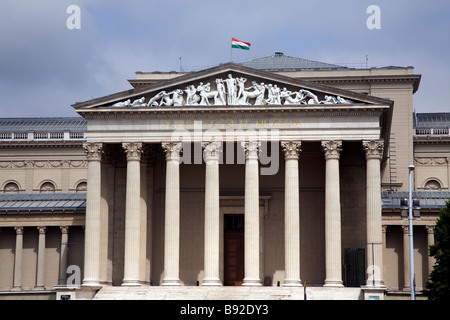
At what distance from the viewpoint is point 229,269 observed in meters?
86.4

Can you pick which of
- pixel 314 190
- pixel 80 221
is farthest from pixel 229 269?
pixel 80 221

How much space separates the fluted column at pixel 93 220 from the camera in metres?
79.1

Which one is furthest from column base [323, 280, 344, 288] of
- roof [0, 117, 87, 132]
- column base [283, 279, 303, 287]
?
roof [0, 117, 87, 132]

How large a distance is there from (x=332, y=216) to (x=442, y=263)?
12.2 metres

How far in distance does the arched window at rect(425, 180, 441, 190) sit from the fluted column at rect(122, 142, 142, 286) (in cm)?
4425

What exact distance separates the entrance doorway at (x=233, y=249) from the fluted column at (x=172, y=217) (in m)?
8.22

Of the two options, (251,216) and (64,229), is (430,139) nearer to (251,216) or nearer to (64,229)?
(251,216)

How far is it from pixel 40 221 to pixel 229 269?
21.7 meters

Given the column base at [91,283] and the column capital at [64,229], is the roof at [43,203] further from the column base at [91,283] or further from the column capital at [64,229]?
the column base at [91,283]

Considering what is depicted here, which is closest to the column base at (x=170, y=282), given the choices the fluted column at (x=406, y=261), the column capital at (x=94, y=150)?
the column capital at (x=94, y=150)

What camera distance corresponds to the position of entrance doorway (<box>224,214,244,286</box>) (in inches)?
3393

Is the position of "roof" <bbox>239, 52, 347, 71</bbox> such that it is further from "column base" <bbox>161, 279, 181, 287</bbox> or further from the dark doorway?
"column base" <bbox>161, 279, 181, 287</bbox>
